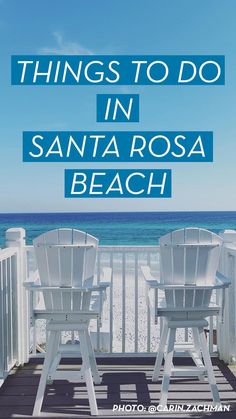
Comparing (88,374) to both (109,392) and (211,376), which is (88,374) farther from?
(211,376)

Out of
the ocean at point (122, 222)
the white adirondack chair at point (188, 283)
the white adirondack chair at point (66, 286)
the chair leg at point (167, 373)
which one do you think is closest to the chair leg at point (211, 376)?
the white adirondack chair at point (188, 283)

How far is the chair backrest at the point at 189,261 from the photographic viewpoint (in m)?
3.14

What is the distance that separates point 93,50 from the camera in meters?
20.5

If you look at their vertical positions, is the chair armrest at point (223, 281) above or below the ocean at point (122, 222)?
above

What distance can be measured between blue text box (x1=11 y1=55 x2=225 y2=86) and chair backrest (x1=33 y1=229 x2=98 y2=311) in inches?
130

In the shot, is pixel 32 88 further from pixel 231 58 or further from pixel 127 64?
pixel 127 64

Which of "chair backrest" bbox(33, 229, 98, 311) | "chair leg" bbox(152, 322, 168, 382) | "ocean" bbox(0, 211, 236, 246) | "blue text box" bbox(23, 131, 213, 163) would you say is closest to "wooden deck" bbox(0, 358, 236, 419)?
"chair leg" bbox(152, 322, 168, 382)

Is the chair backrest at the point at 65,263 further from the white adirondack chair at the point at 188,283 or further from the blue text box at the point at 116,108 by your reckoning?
the blue text box at the point at 116,108

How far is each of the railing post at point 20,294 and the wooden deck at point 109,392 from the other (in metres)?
0.14

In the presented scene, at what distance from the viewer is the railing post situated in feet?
13.2

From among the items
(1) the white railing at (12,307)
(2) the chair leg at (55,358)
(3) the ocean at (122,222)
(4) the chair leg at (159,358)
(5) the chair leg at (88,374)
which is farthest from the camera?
(3) the ocean at (122,222)

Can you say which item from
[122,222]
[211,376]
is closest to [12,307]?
[211,376]

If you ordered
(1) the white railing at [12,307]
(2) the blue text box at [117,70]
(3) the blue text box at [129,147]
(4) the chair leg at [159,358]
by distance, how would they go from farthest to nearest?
(3) the blue text box at [129,147] → (2) the blue text box at [117,70] → (1) the white railing at [12,307] → (4) the chair leg at [159,358]

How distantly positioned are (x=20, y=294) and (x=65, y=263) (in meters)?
1.13
